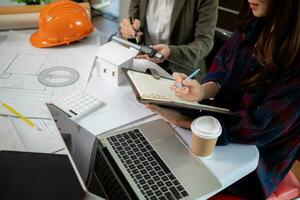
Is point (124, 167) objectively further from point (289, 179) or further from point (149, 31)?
point (149, 31)

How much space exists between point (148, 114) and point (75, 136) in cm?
26

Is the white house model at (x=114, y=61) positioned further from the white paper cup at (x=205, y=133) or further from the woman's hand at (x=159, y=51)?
the white paper cup at (x=205, y=133)

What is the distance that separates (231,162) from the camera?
88 centimetres

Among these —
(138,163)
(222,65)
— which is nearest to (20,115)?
(138,163)

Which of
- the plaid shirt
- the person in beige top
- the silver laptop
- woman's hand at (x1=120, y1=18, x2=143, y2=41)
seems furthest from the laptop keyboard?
woman's hand at (x1=120, y1=18, x2=143, y2=41)

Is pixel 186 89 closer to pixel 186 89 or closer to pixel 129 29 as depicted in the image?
pixel 186 89

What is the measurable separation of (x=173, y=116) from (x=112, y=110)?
0.72 ft

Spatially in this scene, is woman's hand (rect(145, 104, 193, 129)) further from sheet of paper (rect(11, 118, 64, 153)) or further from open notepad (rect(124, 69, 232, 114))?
sheet of paper (rect(11, 118, 64, 153))

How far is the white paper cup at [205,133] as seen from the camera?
82 cm

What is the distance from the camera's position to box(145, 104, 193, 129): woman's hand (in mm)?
983

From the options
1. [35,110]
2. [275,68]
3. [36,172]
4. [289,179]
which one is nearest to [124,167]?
[36,172]

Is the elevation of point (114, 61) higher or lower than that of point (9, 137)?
higher

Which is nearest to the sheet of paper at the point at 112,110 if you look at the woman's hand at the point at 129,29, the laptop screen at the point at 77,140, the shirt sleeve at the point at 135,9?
the laptop screen at the point at 77,140

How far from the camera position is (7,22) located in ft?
5.00
